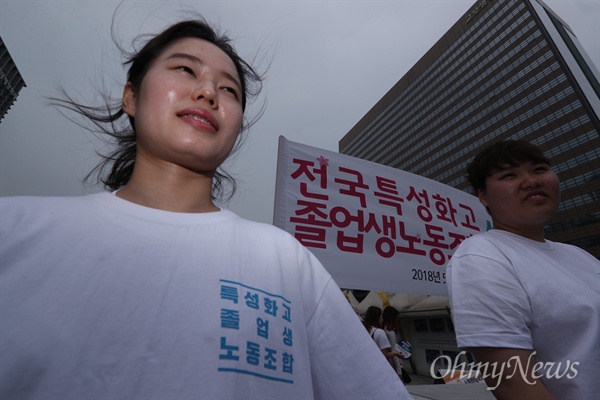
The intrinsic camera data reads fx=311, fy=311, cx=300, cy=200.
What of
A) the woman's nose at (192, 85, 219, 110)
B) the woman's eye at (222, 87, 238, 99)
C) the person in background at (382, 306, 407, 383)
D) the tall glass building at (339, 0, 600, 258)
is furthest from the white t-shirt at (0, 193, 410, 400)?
the tall glass building at (339, 0, 600, 258)

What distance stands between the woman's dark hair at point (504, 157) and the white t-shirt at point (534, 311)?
20.2 inches

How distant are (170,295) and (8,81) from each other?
90.5m

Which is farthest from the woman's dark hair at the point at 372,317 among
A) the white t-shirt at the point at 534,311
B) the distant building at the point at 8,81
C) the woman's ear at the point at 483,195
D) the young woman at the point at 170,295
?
the distant building at the point at 8,81

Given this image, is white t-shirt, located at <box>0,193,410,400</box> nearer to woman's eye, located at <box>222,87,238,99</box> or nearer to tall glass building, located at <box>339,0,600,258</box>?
woman's eye, located at <box>222,87,238,99</box>

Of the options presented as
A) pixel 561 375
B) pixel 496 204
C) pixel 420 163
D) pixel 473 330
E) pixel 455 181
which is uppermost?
pixel 420 163

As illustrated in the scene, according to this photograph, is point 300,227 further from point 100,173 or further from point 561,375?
point 561,375

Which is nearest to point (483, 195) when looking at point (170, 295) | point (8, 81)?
point (170, 295)

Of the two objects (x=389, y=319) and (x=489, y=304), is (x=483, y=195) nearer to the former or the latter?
(x=489, y=304)

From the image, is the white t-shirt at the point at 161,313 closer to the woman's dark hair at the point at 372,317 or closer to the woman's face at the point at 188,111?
the woman's face at the point at 188,111

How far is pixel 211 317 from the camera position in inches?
23.5


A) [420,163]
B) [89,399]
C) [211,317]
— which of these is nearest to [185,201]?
[211,317]

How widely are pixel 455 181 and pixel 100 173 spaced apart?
62.4 meters

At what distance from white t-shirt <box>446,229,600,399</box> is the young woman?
21.9 inches

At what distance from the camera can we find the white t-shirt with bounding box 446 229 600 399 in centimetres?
103
